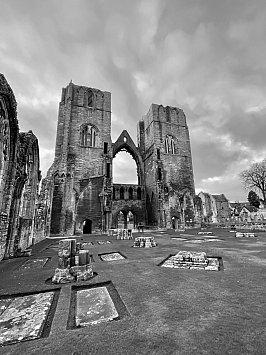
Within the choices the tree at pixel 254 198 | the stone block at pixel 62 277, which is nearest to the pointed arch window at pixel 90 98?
the stone block at pixel 62 277

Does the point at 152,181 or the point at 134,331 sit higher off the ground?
the point at 152,181

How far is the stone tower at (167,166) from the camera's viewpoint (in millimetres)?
26047

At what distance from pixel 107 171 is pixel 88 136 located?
21.7ft

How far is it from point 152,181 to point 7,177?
22.7 metres

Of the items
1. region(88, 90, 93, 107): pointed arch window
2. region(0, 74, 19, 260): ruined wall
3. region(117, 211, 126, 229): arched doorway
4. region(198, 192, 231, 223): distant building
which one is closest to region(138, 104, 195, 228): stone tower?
region(88, 90, 93, 107): pointed arch window

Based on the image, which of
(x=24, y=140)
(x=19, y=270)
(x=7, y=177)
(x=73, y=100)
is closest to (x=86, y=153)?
(x=73, y=100)

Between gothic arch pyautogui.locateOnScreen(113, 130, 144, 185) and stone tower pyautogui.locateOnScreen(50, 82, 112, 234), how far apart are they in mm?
4547

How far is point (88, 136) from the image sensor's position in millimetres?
26266

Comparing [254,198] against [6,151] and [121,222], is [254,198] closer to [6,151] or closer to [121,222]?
[121,222]

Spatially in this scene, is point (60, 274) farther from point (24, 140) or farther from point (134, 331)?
Result: point (24, 140)

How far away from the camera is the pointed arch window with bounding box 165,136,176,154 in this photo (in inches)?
1204

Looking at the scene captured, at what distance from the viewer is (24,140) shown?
9000mm

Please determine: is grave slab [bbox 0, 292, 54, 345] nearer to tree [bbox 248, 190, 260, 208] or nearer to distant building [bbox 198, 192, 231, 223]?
tree [bbox 248, 190, 260, 208]

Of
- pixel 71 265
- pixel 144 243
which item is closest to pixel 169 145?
pixel 144 243
